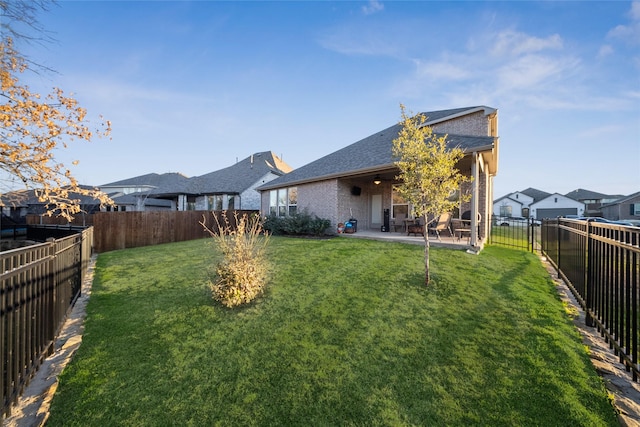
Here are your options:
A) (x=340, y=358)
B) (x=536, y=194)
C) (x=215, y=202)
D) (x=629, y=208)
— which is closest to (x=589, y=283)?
(x=340, y=358)

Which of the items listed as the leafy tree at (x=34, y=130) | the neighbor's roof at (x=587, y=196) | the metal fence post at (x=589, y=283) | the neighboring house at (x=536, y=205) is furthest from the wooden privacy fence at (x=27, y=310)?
the neighbor's roof at (x=587, y=196)

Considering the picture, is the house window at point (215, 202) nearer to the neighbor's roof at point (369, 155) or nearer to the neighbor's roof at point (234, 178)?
the neighbor's roof at point (234, 178)

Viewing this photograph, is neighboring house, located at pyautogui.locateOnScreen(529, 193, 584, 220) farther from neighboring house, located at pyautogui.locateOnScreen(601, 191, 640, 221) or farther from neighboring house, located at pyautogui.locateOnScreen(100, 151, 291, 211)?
neighboring house, located at pyautogui.locateOnScreen(100, 151, 291, 211)

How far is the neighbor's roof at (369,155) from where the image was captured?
875cm

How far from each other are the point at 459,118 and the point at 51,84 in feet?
44.6

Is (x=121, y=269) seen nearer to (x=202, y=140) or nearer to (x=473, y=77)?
(x=202, y=140)

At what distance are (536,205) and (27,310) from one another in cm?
6316

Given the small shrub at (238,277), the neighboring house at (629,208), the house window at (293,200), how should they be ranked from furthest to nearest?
1. the neighboring house at (629,208)
2. the house window at (293,200)
3. the small shrub at (238,277)

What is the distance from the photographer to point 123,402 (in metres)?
2.65

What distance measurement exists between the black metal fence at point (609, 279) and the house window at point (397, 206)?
7278 millimetres

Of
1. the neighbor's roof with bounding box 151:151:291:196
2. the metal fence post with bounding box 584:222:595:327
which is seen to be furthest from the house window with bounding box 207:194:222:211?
the metal fence post with bounding box 584:222:595:327

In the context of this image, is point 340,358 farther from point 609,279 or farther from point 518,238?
point 518,238

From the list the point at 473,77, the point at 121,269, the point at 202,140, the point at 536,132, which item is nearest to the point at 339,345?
the point at 121,269

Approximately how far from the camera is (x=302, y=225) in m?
12.5
